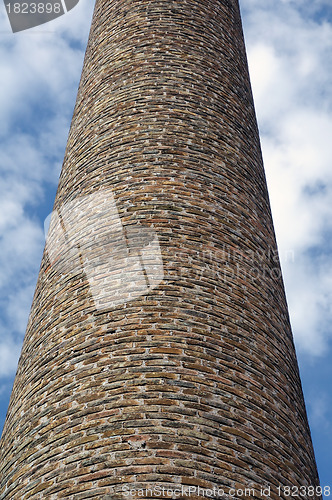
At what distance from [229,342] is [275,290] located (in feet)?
4.00

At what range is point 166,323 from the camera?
4.96 meters

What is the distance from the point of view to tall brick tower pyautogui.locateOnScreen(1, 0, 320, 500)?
4.32 m

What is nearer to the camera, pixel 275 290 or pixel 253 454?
pixel 253 454

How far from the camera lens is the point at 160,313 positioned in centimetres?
504

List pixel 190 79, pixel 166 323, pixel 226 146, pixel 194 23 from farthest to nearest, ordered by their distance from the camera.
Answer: pixel 194 23 → pixel 190 79 → pixel 226 146 → pixel 166 323

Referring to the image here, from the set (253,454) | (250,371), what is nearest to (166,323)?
(250,371)

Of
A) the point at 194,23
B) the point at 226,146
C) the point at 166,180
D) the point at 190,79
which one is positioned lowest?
the point at 166,180

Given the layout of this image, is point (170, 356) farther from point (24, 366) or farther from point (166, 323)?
point (24, 366)

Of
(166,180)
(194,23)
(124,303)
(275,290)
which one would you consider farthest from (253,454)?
(194,23)

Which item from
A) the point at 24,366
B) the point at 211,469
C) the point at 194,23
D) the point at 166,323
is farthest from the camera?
the point at 194,23

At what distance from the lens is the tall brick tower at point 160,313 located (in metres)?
4.32

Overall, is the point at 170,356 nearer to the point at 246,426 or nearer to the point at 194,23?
the point at 246,426

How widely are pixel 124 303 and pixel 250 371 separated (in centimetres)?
115

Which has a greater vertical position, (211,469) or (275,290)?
(275,290)
